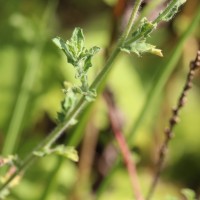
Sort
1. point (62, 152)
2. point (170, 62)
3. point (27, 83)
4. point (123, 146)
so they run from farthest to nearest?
1. point (27, 83)
2. point (123, 146)
3. point (170, 62)
4. point (62, 152)

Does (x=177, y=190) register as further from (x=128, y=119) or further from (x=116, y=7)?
(x=116, y=7)

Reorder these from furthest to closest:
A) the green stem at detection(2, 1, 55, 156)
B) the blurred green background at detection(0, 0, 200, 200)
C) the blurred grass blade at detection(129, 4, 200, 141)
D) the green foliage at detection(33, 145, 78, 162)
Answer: the blurred green background at detection(0, 0, 200, 200) < the green stem at detection(2, 1, 55, 156) < the blurred grass blade at detection(129, 4, 200, 141) < the green foliage at detection(33, 145, 78, 162)

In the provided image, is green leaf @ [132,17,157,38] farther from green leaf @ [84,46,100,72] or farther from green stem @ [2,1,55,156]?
green stem @ [2,1,55,156]

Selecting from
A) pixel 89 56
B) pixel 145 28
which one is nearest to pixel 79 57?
pixel 89 56

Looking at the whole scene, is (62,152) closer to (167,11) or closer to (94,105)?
(167,11)

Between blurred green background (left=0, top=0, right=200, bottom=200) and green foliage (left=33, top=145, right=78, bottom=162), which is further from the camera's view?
blurred green background (left=0, top=0, right=200, bottom=200)

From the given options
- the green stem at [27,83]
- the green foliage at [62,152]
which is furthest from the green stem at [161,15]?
the green stem at [27,83]

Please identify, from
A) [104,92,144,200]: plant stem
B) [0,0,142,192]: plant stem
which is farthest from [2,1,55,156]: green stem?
[0,0,142,192]: plant stem

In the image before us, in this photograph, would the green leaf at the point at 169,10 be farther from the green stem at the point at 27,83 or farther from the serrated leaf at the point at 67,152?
the green stem at the point at 27,83
